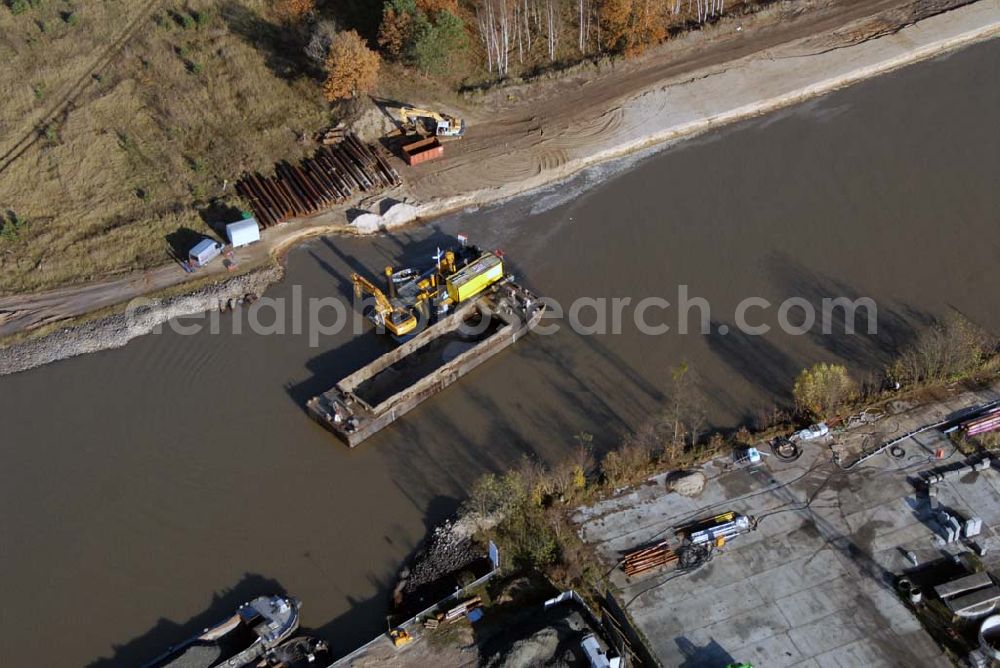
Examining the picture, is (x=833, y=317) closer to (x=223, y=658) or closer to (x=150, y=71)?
(x=223, y=658)

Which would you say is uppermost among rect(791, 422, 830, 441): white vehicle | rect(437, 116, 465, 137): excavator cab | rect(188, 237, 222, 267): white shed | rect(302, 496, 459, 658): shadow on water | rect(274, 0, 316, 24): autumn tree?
rect(274, 0, 316, 24): autumn tree

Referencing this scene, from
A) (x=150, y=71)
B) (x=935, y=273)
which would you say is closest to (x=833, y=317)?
(x=935, y=273)

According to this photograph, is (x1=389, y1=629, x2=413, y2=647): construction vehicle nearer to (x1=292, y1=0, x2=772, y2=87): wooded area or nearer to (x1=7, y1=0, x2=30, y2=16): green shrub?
(x1=292, y1=0, x2=772, y2=87): wooded area

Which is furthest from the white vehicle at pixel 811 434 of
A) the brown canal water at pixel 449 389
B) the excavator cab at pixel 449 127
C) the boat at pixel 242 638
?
the excavator cab at pixel 449 127

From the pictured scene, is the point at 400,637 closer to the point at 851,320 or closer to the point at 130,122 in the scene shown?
the point at 851,320

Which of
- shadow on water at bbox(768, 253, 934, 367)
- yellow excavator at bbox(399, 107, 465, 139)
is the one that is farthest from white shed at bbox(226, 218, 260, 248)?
shadow on water at bbox(768, 253, 934, 367)

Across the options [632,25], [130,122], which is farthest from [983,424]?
[130,122]
